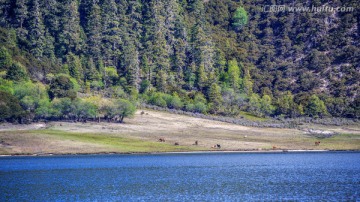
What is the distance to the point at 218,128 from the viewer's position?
148125 millimetres

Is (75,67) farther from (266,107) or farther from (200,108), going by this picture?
(266,107)

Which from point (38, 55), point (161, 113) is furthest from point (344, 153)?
point (38, 55)

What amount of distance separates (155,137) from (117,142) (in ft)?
33.2

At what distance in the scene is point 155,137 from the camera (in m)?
136

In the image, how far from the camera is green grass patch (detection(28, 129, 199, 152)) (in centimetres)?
12675

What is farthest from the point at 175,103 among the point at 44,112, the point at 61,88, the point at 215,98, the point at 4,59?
the point at 4,59

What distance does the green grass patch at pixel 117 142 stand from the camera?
127m

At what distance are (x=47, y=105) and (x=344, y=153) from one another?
6904 centimetres

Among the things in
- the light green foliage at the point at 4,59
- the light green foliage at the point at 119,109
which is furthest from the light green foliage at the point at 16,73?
the light green foliage at the point at 119,109

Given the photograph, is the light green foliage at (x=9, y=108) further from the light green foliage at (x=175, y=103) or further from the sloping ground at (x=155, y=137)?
the light green foliage at (x=175, y=103)

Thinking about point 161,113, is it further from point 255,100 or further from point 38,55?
point 38,55

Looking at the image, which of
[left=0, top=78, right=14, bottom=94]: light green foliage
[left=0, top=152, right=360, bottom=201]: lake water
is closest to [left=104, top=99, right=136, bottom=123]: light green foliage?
[left=0, top=152, right=360, bottom=201]: lake water

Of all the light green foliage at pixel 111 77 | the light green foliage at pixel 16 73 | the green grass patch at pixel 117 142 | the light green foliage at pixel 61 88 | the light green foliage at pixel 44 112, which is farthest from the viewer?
the light green foliage at pixel 111 77

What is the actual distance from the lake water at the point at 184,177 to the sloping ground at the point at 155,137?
13.2 feet
